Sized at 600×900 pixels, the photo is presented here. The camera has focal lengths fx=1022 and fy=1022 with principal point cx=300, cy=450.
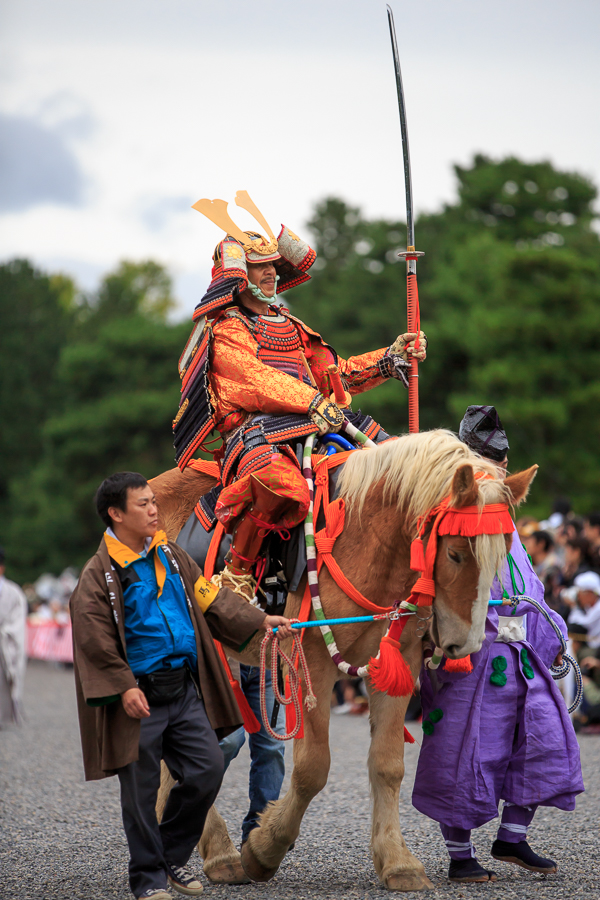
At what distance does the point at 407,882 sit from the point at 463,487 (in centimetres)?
161

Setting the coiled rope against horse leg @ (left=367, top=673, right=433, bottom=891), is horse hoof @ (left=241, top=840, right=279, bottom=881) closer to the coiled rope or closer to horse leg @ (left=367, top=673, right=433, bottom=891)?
horse leg @ (left=367, top=673, right=433, bottom=891)

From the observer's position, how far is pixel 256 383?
4789mm

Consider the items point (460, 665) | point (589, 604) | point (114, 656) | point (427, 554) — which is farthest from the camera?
point (589, 604)

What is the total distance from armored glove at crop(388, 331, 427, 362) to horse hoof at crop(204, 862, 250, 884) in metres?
2.53

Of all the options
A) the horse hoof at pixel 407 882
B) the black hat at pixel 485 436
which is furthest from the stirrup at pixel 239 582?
the horse hoof at pixel 407 882

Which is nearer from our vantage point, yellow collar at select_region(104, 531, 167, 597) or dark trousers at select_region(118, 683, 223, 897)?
dark trousers at select_region(118, 683, 223, 897)

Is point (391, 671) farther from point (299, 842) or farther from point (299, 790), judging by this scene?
point (299, 842)

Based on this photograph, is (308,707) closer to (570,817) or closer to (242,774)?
(570,817)

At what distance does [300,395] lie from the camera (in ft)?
15.6

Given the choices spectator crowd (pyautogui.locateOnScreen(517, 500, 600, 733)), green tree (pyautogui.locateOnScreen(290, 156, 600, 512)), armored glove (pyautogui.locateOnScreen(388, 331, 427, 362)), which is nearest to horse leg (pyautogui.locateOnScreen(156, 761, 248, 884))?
armored glove (pyautogui.locateOnScreen(388, 331, 427, 362))

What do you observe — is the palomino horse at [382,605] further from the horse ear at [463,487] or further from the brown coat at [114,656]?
the brown coat at [114,656]

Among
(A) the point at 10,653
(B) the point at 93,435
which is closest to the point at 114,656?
(A) the point at 10,653

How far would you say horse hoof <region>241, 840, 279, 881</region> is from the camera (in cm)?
442

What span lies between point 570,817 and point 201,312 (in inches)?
143
